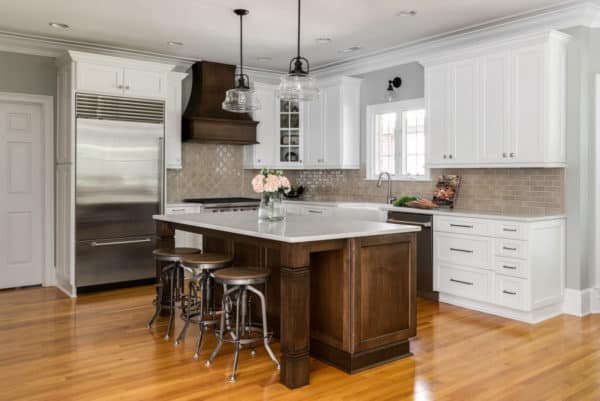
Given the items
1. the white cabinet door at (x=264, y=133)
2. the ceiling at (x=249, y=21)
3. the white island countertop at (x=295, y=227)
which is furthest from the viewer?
the white cabinet door at (x=264, y=133)

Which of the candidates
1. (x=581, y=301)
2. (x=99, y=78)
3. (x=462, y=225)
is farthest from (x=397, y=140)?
(x=99, y=78)

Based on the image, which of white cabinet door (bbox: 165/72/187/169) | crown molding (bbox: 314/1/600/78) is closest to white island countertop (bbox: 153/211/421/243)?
white cabinet door (bbox: 165/72/187/169)

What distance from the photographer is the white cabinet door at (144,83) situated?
5.86m

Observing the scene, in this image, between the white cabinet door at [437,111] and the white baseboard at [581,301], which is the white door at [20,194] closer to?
the white cabinet door at [437,111]

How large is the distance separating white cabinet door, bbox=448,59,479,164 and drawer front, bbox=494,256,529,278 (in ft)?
3.67

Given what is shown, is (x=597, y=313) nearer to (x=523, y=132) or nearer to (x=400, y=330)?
(x=523, y=132)

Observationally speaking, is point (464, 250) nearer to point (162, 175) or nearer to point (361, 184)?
point (361, 184)

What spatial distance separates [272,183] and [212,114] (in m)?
3.11

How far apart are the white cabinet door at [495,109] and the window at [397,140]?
43.8 inches

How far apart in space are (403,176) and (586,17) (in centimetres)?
259

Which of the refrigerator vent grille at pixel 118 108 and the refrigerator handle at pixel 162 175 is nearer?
the refrigerator vent grille at pixel 118 108

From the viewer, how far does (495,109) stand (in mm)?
5070

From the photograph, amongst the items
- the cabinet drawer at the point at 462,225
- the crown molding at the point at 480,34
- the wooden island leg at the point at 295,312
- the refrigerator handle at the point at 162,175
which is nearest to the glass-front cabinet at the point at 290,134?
the crown molding at the point at 480,34

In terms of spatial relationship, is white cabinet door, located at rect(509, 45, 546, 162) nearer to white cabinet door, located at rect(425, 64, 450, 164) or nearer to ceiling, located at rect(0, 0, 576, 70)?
ceiling, located at rect(0, 0, 576, 70)
